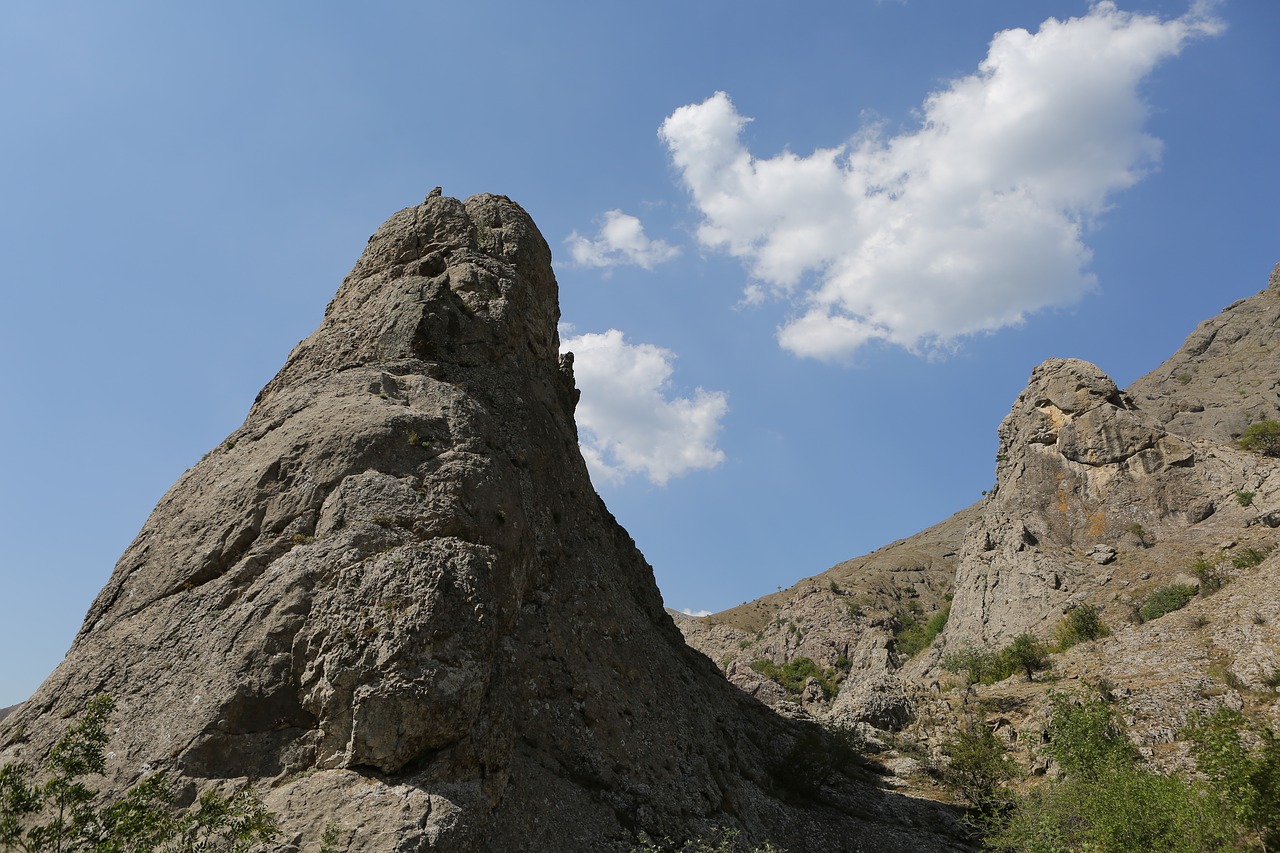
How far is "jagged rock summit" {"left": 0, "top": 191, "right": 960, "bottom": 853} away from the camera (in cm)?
1218

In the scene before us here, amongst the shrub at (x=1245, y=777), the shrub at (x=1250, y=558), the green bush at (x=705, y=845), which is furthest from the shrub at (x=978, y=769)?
the shrub at (x=1250, y=558)

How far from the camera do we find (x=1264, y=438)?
63906 mm

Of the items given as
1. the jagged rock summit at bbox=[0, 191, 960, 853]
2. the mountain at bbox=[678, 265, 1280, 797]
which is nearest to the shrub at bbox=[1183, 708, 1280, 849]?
the mountain at bbox=[678, 265, 1280, 797]

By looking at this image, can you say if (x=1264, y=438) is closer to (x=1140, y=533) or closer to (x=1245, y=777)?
(x=1140, y=533)

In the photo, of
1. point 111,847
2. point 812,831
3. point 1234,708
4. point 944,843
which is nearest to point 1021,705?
point 1234,708

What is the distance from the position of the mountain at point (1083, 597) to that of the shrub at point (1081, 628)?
2.56 feet

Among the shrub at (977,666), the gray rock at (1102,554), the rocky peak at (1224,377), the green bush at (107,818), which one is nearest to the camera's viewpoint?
the green bush at (107,818)

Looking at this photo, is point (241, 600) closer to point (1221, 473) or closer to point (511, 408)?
point (511, 408)

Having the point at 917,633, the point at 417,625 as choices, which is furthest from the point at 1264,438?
the point at 417,625

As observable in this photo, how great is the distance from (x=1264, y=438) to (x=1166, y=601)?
41.1 metres

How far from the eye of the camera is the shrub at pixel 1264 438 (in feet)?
201

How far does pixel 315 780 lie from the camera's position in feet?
38.5

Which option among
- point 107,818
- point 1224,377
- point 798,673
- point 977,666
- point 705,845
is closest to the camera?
point 107,818

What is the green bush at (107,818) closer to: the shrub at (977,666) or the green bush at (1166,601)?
the shrub at (977,666)
